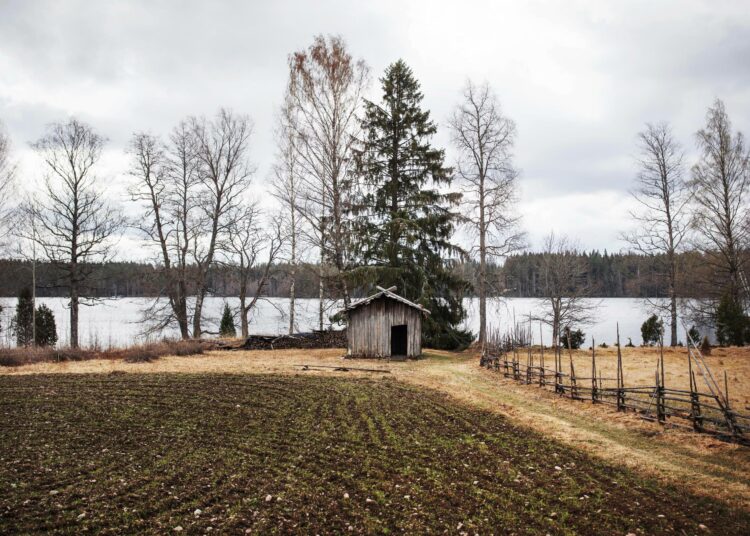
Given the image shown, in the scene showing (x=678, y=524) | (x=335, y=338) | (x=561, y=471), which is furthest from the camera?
(x=335, y=338)

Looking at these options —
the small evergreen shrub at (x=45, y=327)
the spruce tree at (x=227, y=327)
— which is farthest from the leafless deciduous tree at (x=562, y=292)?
the small evergreen shrub at (x=45, y=327)

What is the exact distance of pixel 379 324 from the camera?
22.4m

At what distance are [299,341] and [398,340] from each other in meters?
5.65

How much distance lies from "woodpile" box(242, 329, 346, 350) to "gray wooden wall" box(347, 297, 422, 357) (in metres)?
4.92

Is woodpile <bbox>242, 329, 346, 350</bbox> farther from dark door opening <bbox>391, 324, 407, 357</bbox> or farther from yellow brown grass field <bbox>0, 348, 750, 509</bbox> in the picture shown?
dark door opening <bbox>391, 324, 407, 357</bbox>

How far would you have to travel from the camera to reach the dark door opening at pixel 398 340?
24705 millimetres

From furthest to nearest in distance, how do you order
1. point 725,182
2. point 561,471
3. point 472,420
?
point 725,182 → point 472,420 → point 561,471

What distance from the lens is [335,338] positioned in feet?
90.4

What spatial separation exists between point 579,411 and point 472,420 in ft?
10.8

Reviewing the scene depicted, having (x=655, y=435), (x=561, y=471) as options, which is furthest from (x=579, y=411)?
(x=561, y=471)

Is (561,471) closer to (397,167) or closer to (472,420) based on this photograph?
(472,420)

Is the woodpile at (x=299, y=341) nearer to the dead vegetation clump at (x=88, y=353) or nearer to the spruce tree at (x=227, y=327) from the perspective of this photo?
the dead vegetation clump at (x=88, y=353)

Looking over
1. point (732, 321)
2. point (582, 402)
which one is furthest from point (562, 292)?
point (582, 402)

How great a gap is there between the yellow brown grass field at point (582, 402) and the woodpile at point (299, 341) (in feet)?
4.71
